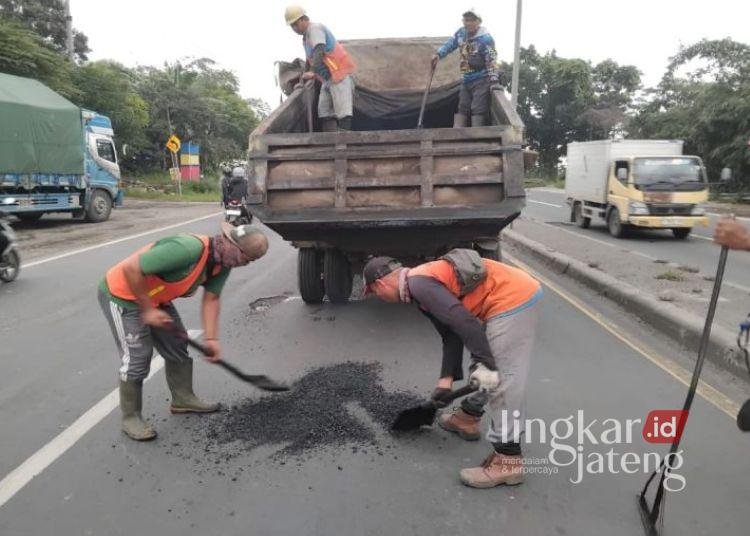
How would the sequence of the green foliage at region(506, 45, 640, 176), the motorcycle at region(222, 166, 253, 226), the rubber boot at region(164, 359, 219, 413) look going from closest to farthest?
the rubber boot at region(164, 359, 219, 413), the motorcycle at region(222, 166, 253, 226), the green foliage at region(506, 45, 640, 176)

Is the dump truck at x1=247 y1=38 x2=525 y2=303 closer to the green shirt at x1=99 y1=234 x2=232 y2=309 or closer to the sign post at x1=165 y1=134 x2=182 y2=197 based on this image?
the green shirt at x1=99 y1=234 x2=232 y2=309

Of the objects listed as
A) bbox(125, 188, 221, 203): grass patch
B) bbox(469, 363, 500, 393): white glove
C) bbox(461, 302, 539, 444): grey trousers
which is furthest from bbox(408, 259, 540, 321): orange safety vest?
bbox(125, 188, 221, 203): grass patch

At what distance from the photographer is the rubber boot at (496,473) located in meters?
3.10

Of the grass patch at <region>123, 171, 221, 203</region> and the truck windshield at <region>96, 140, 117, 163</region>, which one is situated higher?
the truck windshield at <region>96, 140, 117, 163</region>

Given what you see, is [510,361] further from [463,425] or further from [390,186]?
[390,186]

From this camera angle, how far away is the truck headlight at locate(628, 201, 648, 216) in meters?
13.3

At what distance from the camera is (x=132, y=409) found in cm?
375

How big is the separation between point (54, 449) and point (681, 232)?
13593 millimetres

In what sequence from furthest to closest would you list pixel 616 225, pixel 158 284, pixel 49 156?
pixel 49 156, pixel 616 225, pixel 158 284

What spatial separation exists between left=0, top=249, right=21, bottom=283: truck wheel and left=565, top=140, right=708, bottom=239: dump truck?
1169 centimetres

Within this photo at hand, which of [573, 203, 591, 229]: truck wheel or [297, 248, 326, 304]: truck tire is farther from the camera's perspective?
[573, 203, 591, 229]: truck wheel

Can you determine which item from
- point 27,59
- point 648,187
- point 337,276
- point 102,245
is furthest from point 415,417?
point 27,59

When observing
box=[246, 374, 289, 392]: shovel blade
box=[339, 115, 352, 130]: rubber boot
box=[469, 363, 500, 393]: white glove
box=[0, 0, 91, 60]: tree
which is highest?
box=[0, 0, 91, 60]: tree

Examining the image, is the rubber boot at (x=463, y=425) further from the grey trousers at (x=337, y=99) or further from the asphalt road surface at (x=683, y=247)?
the asphalt road surface at (x=683, y=247)
